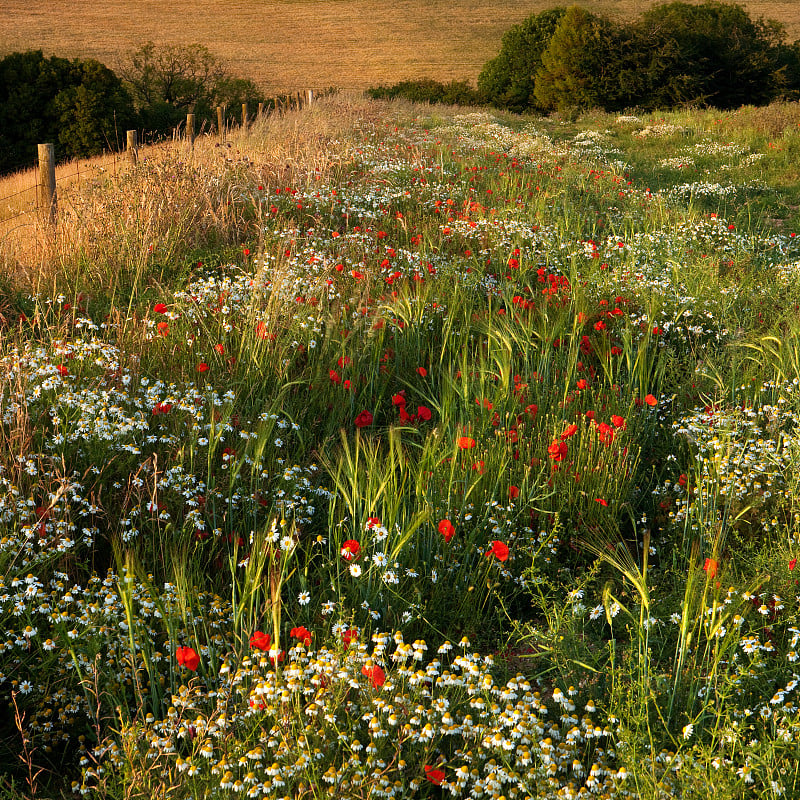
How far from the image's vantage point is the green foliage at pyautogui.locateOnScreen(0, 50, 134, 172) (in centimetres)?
2978

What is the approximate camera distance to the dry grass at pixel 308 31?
47.3 metres

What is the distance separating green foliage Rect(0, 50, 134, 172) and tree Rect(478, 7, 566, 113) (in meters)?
17.2

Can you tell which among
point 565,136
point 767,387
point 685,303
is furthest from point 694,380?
point 565,136

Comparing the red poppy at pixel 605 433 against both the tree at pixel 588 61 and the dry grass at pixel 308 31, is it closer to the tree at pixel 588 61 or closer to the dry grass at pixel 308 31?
the tree at pixel 588 61

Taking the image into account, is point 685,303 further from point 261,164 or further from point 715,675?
point 261,164

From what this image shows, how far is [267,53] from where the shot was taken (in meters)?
53.1

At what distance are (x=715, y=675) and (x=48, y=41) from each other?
55013 millimetres

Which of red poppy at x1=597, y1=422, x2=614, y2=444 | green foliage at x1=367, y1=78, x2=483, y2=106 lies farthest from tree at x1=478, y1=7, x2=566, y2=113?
red poppy at x1=597, y1=422, x2=614, y2=444

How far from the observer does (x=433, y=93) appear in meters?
36.5

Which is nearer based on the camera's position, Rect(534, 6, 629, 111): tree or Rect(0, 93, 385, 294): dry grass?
Rect(0, 93, 385, 294): dry grass

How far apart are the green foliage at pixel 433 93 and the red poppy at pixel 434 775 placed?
36.1 meters

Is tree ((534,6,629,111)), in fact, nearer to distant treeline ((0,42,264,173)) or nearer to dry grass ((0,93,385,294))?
distant treeline ((0,42,264,173))

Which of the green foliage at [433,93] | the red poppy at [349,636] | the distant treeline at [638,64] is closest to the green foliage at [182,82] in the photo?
the green foliage at [433,93]

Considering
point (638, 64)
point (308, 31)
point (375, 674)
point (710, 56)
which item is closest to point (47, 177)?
point (375, 674)
